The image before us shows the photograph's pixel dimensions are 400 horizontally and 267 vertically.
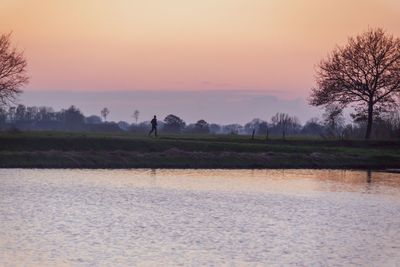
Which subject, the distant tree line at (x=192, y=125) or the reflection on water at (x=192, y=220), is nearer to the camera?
the reflection on water at (x=192, y=220)

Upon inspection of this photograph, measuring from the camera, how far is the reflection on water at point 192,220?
21312 mm

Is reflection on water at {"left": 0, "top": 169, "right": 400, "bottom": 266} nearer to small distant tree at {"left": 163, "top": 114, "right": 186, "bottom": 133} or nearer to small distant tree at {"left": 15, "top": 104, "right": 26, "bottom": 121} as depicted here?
small distant tree at {"left": 163, "top": 114, "right": 186, "bottom": 133}

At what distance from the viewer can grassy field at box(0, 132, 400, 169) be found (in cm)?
5053

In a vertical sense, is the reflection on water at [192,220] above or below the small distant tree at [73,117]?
below

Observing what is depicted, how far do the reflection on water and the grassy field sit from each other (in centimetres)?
378

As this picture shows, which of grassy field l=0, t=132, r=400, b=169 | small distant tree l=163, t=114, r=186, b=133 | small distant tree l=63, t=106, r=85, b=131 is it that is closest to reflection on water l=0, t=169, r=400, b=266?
grassy field l=0, t=132, r=400, b=169

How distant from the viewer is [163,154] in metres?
55.0

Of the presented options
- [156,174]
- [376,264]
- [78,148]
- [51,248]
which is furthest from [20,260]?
[78,148]

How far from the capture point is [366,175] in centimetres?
5216

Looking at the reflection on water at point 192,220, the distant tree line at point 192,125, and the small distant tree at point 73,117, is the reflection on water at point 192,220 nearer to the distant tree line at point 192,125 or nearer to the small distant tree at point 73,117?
the distant tree line at point 192,125

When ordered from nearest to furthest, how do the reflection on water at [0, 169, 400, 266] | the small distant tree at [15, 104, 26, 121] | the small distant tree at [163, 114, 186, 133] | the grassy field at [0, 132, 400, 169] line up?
the reflection on water at [0, 169, 400, 266]
the grassy field at [0, 132, 400, 169]
the small distant tree at [163, 114, 186, 133]
the small distant tree at [15, 104, 26, 121]

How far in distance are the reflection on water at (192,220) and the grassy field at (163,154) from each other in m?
3.78

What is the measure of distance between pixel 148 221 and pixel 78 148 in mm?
26901

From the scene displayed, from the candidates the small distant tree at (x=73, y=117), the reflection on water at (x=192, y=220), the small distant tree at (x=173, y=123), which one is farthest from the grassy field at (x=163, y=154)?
the small distant tree at (x=73, y=117)
